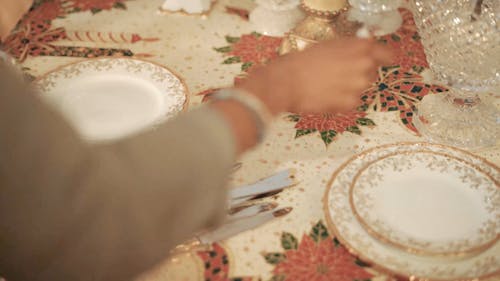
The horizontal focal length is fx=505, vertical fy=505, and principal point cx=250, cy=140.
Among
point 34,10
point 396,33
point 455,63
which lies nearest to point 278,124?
point 455,63

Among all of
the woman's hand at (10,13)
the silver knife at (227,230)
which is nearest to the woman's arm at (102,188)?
the silver knife at (227,230)

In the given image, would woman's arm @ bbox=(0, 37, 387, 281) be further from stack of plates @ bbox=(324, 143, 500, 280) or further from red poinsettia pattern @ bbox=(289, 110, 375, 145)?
red poinsettia pattern @ bbox=(289, 110, 375, 145)

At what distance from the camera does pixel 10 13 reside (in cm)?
129

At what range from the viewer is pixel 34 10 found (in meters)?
1.36

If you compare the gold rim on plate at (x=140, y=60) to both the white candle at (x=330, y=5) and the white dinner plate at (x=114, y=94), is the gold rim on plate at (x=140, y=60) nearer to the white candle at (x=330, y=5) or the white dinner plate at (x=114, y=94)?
the white dinner plate at (x=114, y=94)

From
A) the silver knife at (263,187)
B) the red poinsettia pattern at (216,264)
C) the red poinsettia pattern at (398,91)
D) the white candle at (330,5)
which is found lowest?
the red poinsettia pattern at (216,264)

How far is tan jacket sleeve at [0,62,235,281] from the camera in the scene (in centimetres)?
52

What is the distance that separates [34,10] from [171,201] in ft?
3.36

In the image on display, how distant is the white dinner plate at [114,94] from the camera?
0.94 meters

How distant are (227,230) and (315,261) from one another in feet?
0.45

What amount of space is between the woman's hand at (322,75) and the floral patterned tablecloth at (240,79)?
16 centimetres

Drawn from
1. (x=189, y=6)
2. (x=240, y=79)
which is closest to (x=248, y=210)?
(x=240, y=79)

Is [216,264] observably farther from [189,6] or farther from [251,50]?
[189,6]

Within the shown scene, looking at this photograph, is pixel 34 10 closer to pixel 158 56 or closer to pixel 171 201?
pixel 158 56
